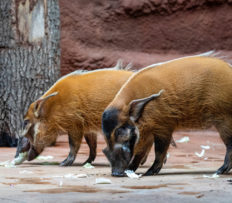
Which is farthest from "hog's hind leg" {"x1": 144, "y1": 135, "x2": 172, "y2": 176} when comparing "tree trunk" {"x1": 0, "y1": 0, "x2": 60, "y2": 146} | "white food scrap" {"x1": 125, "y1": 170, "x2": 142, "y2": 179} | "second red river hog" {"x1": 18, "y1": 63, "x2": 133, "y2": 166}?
"tree trunk" {"x1": 0, "y1": 0, "x2": 60, "y2": 146}

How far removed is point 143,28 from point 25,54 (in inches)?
180

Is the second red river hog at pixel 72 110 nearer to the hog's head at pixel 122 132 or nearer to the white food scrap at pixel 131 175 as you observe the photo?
the hog's head at pixel 122 132

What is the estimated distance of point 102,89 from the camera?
237 inches

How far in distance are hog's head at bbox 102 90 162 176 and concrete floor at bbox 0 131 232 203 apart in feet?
0.57

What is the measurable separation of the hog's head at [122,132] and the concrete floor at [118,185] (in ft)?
0.57

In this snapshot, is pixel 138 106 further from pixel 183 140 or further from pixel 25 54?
pixel 183 140

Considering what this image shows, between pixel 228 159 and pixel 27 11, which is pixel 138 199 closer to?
pixel 228 159

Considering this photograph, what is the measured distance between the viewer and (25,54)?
8242 millimetres

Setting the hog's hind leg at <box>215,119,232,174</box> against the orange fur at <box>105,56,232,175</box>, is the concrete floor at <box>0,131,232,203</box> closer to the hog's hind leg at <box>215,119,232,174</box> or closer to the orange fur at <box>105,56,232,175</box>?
the hog's hind leg at <box>215,119,232,174</box>

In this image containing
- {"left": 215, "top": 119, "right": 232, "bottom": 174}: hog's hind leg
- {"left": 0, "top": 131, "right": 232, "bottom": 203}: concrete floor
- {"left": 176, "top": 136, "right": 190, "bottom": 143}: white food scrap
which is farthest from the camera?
{"left": 176, "top": 136, "right": 190, "bottom": 143}: white food scrap

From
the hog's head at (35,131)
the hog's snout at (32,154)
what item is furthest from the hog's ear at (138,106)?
the hog's snout at (32,154)

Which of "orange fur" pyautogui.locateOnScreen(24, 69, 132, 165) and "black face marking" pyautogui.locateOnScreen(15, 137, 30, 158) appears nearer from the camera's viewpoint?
"orange fur" pyautogui.locateOnScreen(24, 69, 132, 165)

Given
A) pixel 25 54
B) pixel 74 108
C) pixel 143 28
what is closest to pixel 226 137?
pixel 74 108

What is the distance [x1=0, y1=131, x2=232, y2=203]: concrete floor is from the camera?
321 centimetres
